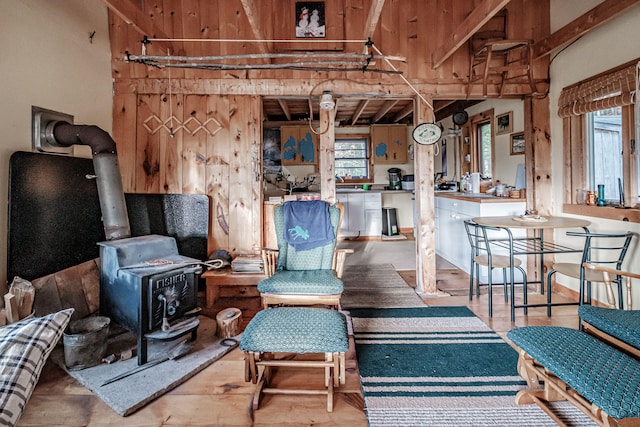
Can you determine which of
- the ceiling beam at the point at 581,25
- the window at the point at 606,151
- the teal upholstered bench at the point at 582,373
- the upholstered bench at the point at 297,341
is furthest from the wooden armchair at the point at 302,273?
the ceiling beam at the point at 581,25

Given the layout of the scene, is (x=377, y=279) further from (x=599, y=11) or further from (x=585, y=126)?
(x=599, y=11)

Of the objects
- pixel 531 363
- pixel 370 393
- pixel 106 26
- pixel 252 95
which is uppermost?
pixel 106 26

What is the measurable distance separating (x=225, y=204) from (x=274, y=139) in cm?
342

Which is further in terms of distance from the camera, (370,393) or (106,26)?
(106,26)

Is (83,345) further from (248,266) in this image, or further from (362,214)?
(362,214)

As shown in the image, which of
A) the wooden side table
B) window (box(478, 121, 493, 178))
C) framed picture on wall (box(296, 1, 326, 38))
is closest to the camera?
the wooden side table

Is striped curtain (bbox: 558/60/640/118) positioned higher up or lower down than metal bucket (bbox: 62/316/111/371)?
higher up

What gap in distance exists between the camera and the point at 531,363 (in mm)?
1816

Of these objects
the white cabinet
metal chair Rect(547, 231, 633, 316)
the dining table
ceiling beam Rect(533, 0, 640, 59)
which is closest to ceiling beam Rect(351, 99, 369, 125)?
the white cabinet

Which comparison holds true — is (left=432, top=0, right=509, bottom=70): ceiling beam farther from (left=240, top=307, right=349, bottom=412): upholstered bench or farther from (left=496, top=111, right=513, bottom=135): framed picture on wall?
(left=240, top=307, right=349, bottom=412): upholstered bench

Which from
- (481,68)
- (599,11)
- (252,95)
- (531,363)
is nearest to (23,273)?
(252,95)

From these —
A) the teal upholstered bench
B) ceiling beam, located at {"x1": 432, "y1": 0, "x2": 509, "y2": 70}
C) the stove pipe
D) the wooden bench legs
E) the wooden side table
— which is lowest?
the wooden bench legs

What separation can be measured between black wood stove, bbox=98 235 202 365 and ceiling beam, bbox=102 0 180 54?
1624 mm

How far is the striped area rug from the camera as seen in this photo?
5.69 ft
